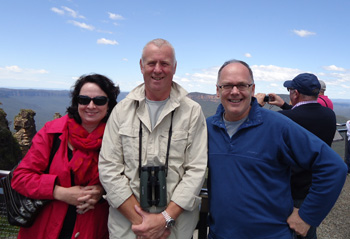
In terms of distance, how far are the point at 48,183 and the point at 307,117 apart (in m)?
3.40

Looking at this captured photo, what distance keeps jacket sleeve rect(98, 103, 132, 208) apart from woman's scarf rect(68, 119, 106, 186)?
0.72 ft

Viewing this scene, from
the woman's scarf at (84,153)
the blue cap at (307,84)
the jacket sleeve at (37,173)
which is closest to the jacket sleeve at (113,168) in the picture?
the woman's scarf at (84,153)

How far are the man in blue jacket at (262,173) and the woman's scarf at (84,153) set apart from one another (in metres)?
1.31

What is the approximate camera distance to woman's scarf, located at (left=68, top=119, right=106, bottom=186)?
106 inches

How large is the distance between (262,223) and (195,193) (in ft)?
2.40

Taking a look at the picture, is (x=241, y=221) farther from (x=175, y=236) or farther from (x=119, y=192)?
(x=119, y=192)

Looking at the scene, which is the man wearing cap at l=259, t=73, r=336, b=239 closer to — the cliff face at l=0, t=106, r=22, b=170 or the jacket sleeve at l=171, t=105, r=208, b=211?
the jacket sleeve at l=171, t=105, r=208, b=211

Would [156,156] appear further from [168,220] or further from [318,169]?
[318,169]

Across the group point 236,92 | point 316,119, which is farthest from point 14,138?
point 316,119

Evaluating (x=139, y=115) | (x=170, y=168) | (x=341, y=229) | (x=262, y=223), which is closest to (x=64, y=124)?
(x=139, y=115)

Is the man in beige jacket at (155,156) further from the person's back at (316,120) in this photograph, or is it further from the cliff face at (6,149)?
the cliff face at (6,149)

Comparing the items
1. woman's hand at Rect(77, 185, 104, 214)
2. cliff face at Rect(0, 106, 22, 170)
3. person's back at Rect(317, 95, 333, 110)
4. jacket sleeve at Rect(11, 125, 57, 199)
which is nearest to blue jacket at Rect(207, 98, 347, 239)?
woman's hand at Rect(77, 185, 104, 214)

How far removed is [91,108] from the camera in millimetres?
2752

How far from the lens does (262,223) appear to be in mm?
2408
